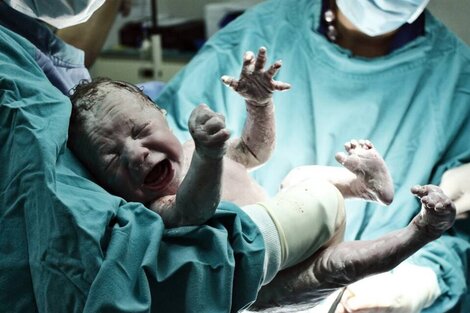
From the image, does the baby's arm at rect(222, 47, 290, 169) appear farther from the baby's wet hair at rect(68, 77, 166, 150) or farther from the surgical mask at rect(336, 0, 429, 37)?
the surgical mask at rect(336, 0, 429, 37)

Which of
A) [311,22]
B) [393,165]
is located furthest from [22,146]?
[311,22]

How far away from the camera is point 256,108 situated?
109 cm

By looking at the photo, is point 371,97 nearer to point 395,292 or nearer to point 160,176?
point 395,292

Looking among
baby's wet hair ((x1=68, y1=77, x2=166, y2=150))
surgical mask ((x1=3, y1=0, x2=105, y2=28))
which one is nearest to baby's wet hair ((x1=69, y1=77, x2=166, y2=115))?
baby's wet hair ((x1=68, y1=77, x2=166, y2=150))

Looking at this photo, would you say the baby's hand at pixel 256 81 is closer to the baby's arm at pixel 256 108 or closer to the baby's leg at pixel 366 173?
the baby's arm at pixel 256 108

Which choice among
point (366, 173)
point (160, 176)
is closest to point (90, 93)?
point (160, 176)

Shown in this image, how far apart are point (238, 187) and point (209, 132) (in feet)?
0.98

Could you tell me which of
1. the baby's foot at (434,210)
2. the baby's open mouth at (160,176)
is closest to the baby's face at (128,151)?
the baby's open mouth at (160,176)

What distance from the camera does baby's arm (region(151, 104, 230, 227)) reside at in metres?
0.77

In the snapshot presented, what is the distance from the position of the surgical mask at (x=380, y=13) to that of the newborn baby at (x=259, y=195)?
451 millimetres

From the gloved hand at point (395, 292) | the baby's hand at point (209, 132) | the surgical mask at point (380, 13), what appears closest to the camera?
the baby's hand at point (209, 132)

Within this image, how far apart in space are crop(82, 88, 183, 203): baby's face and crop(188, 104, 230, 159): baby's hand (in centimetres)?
18

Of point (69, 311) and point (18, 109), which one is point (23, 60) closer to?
point (18, 109)

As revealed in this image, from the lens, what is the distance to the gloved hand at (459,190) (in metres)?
1.38
